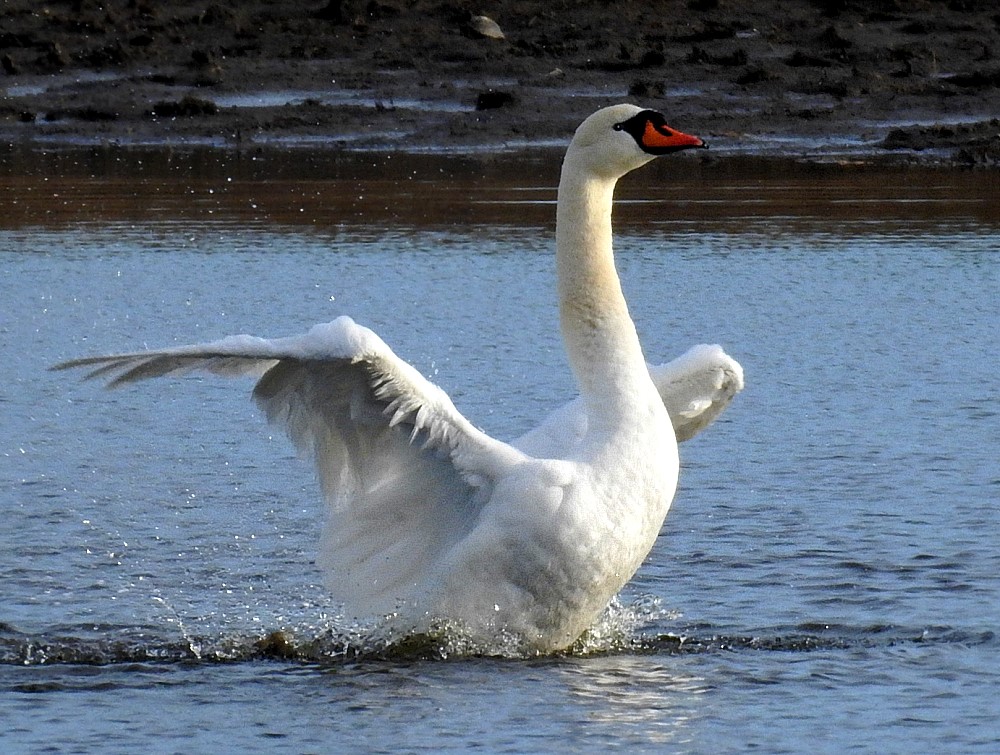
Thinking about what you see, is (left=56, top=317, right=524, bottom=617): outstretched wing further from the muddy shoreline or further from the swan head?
the muddy shoreline

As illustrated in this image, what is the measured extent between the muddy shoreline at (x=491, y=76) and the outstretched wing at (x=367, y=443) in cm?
1570

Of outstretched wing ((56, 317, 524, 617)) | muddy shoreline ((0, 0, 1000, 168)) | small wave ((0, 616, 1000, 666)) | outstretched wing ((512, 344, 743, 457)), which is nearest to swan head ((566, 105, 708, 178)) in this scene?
outstretched wing ((512, 344, 743, 457))

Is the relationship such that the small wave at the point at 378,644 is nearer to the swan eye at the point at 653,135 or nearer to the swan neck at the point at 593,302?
the swan neck at the point at 593,302

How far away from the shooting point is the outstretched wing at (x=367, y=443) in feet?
19.1

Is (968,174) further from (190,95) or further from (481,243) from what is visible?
(190,95)

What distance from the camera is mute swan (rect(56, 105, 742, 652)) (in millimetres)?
6000

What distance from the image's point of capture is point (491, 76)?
84.7ft

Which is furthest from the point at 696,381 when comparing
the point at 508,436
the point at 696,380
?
the point at 508,436

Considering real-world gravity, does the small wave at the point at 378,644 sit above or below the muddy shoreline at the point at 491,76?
below

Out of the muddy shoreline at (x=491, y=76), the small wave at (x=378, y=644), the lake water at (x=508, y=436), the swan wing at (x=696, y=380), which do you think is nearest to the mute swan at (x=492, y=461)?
the small wave at (x=378, y=644)

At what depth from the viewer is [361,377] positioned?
5.98m

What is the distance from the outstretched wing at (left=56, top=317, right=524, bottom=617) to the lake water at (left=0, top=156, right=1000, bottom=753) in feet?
1.10

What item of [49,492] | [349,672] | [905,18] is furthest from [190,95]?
[349,672]

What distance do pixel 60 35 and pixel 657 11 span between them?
324 inches
